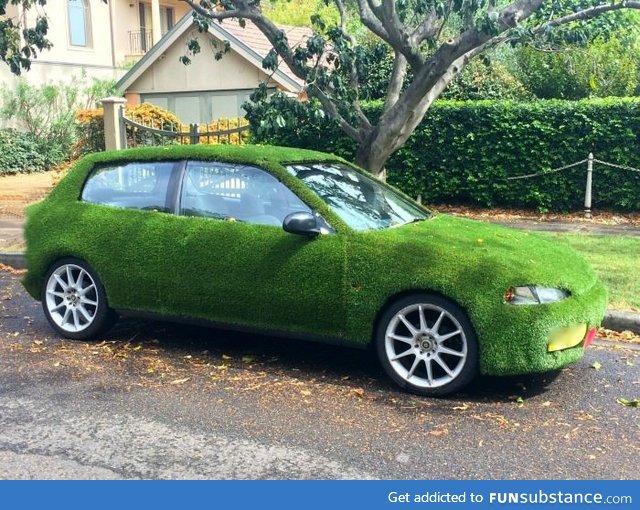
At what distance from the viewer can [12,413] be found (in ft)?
15.5

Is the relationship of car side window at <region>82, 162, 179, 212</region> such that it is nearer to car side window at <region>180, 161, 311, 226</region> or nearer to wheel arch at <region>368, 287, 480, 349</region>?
car side window at <region>180, 161, 311, 226</region>

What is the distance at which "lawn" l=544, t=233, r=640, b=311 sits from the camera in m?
7.12

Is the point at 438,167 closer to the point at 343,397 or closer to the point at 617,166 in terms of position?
the point at 617,166

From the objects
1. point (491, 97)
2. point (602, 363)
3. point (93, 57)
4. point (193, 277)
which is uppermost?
point (93, 57)

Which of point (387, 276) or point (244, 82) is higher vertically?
point (244, 82)

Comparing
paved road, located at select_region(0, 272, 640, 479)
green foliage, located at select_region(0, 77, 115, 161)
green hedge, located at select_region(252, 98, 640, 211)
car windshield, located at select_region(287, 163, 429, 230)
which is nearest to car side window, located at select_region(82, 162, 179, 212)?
car windshield, located at select_region(287, 163, 429, 230)

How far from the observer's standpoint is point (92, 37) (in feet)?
87.6

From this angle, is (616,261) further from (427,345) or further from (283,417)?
(283,417)

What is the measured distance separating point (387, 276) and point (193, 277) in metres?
1.58

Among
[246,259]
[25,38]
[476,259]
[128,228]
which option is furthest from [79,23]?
[476,259]

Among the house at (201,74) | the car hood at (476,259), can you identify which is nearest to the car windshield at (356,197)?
the car hood at (476,259)

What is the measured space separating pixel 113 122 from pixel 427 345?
382 inches

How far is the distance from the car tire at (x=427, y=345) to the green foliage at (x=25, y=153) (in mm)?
18943

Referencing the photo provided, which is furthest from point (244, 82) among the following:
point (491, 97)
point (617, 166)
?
point (617, 166)
